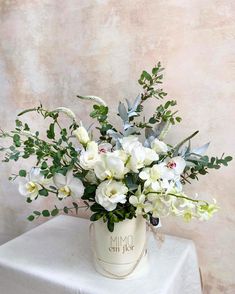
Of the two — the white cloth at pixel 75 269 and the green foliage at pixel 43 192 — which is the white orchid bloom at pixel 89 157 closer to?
the green foliage at pixel 43 192

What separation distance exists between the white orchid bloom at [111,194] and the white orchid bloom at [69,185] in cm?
6

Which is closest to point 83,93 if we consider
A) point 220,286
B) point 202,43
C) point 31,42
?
point 31,42

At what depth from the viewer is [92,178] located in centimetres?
82

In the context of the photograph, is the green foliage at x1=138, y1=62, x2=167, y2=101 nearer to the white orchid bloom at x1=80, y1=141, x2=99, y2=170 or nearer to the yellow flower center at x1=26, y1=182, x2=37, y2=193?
the white orchid bloom at x1=80, y1=141, x2=99, y2=170

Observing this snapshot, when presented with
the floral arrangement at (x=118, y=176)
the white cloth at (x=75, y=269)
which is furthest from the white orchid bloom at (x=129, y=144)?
the white cloth at (x=75, y=269)

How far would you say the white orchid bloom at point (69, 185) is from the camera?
0.79 metres

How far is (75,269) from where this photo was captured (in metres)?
0.93

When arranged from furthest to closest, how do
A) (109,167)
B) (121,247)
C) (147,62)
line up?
(147,62) → (121,247) → (109,167)

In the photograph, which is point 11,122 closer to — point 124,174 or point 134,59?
point 134,59

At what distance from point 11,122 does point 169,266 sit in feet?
3.05

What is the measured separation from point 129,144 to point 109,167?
0.08 metres

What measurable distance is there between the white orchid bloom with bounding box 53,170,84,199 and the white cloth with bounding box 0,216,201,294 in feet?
0.89

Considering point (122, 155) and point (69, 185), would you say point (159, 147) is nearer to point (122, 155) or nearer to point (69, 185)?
point (122, 155)

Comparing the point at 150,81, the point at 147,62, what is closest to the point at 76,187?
the point at 150,81
